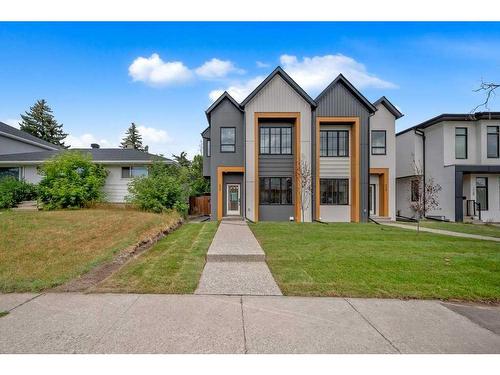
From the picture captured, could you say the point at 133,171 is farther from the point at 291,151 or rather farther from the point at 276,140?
the point at 291,151

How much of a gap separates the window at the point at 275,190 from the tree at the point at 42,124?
54348 millimetres

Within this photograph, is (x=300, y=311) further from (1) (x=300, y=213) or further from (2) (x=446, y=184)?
(2) (x=446, y=184)

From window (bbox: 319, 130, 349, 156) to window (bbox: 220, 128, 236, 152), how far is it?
571 cm

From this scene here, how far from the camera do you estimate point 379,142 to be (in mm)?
17500

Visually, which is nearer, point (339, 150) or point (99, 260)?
point (99, 260)

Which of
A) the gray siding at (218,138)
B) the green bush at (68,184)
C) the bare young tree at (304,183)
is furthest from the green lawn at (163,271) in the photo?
the green bush at (68,184)

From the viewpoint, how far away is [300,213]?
1631cm

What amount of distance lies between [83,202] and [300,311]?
15390 millimetres

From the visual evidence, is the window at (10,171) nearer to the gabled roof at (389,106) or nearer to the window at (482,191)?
the gabled roof at (389,106)

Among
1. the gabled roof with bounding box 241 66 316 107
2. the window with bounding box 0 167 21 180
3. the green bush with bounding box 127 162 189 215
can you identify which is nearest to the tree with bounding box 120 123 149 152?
the window with bounding box 0 167 21 180

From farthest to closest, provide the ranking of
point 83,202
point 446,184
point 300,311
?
point 446,184 → point 83,202 → point 300,311

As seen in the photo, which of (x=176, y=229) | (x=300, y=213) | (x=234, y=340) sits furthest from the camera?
(x=300, y=213)

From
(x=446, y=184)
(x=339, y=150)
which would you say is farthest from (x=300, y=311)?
(x=446, y=184)

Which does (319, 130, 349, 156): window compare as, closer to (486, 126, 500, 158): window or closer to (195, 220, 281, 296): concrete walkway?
(486, 126, 500, 158): window
